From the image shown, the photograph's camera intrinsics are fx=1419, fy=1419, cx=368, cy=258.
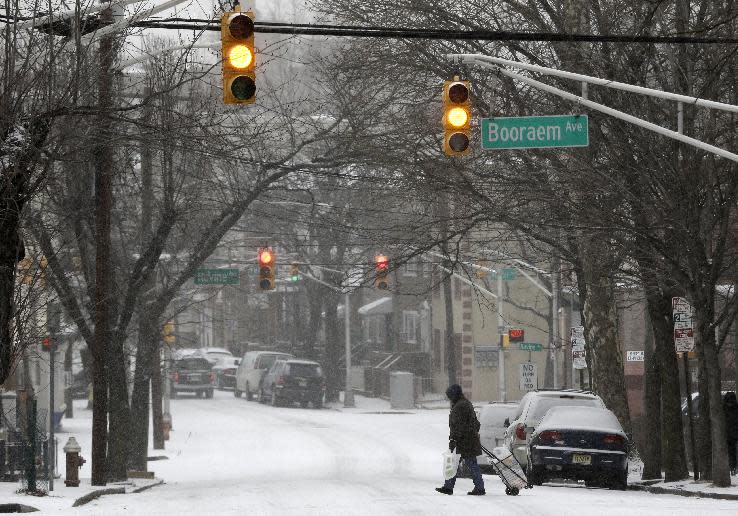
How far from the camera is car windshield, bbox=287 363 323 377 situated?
2243 inches

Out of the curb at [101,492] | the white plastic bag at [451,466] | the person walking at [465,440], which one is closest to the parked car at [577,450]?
the person walking at [465,440]

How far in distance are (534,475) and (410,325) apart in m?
49.7

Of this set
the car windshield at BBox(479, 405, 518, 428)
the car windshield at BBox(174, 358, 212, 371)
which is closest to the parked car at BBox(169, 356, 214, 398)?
the car windshield at BBox(174, 358, 212, 371)

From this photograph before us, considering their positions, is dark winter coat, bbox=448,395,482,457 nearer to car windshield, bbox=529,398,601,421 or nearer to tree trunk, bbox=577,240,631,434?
car windshield, bbox=529,398,601,421

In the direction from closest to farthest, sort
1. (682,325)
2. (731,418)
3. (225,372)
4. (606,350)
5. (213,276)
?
(682,325) → (731,418) → (606,350) → (213,276) → (225,372)

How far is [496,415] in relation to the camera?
31172 mm

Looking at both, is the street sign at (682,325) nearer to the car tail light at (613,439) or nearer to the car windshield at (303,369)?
the car tail light at (613,439)

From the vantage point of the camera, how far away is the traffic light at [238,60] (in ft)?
45.6

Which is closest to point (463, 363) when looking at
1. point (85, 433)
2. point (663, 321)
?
point (85, 433)

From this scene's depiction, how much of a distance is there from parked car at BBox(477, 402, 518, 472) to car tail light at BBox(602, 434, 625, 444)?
22.0ft

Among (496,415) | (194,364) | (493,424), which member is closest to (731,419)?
(493,424)

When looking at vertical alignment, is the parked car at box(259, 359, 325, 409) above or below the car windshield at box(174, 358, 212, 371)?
below

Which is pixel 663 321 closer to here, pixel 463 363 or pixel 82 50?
pixel 82 50

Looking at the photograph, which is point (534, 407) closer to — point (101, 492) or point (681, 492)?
point (681, 492)
